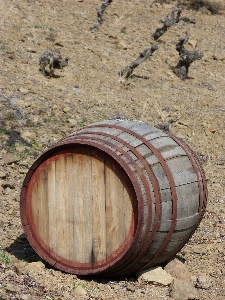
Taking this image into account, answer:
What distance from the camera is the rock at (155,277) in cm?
477

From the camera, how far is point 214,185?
8.16 meters

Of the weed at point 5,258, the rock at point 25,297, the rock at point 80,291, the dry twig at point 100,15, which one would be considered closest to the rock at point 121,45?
the dry twig at point 100,15

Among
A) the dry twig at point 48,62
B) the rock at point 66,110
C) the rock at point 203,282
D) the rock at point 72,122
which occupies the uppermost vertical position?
the dry twig at point 48,62

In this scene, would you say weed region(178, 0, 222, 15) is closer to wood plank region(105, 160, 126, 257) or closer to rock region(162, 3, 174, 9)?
rock region(162, 3, 174, 9)

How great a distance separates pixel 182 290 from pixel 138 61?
7486 millimetres

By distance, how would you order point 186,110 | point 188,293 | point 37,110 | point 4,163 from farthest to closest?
point 186,110 → point 37,110 → point 4,163 → point 188,293

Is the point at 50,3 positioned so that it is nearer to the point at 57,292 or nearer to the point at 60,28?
the point at 60,28

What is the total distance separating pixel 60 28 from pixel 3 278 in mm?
9364

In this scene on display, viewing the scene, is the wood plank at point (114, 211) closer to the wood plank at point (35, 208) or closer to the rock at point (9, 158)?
the wood plank at point (35, 208)

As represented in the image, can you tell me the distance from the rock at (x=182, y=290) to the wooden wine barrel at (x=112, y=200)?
0.85ft

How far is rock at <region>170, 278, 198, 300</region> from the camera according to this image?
4.59 m

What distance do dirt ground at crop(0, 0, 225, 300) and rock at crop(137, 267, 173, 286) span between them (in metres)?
0.06

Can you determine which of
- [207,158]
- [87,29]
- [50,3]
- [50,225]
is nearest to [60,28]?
[87,29]

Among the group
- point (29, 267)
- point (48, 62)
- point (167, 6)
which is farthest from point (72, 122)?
point (167, 6)
